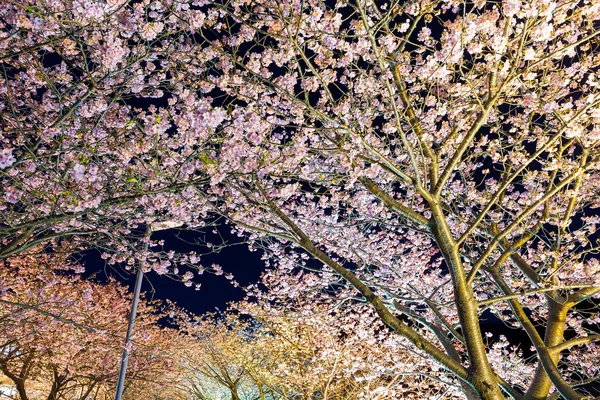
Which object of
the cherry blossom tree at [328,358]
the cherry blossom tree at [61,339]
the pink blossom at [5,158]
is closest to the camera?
the pink blossom at [5,158]

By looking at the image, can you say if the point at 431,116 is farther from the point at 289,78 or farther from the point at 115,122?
the point at 115,122

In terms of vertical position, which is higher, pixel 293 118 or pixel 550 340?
pixel 293 118

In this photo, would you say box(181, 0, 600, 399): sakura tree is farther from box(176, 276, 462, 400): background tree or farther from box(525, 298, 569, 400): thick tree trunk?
box(176, 276, 462, 400): background tree

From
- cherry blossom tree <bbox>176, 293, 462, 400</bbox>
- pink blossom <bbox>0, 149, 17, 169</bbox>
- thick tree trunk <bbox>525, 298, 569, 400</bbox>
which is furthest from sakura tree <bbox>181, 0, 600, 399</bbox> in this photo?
cherry blossom tree <bbox>176, 293, 462, 400</bbox>

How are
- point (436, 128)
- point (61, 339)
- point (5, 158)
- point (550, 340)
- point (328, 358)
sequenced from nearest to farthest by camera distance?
point (5, 158)
point (550, 340)
point (436, 128)
point (61, 339)
point (328, 358)

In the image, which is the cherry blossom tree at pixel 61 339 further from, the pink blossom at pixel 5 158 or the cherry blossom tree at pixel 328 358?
the pink blossom at pixel 5 158

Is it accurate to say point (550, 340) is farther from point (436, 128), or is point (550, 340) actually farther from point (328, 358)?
point (328, 358)

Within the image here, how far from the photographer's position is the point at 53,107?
18.4ft

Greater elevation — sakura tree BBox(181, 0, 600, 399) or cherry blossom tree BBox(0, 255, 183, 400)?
sakura tree BBox(181, 0, 600, 399)

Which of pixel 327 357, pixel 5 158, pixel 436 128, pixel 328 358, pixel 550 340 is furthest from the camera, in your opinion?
pixel 328 358

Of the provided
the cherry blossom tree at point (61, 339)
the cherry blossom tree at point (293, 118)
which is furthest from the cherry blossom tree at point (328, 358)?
the cherry blossom tree at point (293, 118)

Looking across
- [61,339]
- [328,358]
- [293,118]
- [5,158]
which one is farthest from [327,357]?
Result: [5,158]

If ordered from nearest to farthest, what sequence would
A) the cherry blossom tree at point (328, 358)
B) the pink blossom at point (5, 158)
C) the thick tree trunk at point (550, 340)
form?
the pink blossom at point (5, 158) → the thick tree trunk at point (550, 340) → the cherry blossom tree at point (328, 358)

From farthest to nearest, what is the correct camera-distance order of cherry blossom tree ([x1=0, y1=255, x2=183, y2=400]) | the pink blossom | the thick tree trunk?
cherry blossom tree ([x1=0, y1=255, x2=183, y2=400]), the thick tree trunk, the pink blossom
